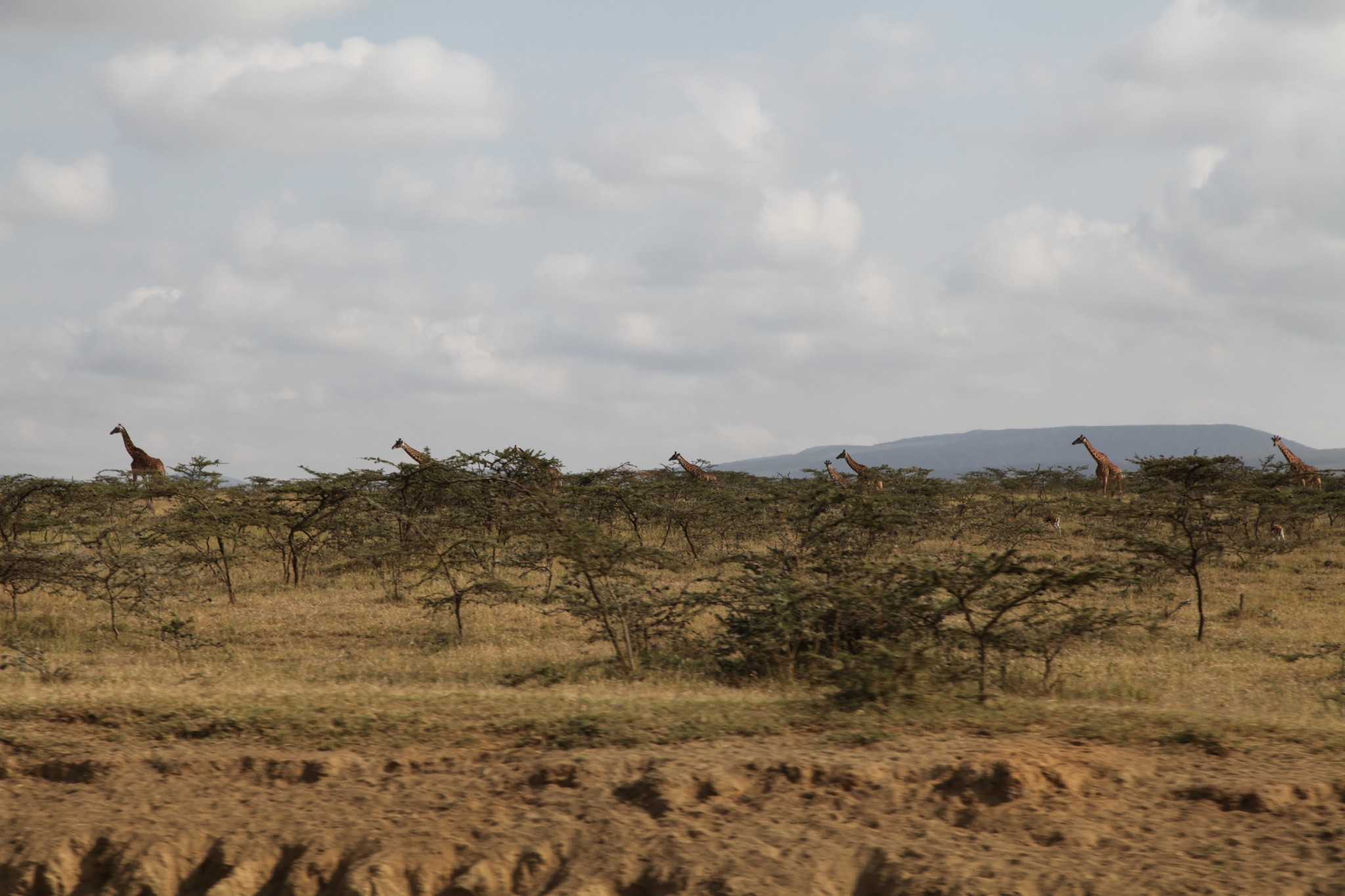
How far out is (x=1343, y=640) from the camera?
13805mm

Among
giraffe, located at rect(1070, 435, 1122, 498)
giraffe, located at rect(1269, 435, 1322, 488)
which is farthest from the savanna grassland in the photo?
giraffe, located at rect(1070, 435, 1122, 498)

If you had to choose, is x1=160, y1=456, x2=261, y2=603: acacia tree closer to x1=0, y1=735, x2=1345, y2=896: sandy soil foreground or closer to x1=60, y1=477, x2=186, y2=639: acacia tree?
x1=60, y1=477, x2=186, y2=639: acacia tree

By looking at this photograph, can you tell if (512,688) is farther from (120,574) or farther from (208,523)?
(208,523)

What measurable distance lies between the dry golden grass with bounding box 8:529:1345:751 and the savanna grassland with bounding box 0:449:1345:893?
5 cm

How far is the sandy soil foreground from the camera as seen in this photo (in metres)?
5.44

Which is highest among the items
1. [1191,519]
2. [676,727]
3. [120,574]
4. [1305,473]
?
[1305,473]

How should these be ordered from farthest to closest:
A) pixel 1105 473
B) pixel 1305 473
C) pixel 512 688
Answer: pixel 1105 473 < pixel 1305 473 < pixel 512 688

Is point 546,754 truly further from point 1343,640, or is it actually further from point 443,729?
point 1343,640

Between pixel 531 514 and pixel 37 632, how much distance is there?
753 cm

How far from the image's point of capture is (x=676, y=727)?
7445mm

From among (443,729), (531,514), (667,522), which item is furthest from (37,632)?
(667,522)

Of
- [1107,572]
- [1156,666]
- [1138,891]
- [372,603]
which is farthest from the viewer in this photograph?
[372,603]

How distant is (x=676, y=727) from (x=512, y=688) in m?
3.01

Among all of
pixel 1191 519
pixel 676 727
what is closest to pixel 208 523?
pixel 676 727
